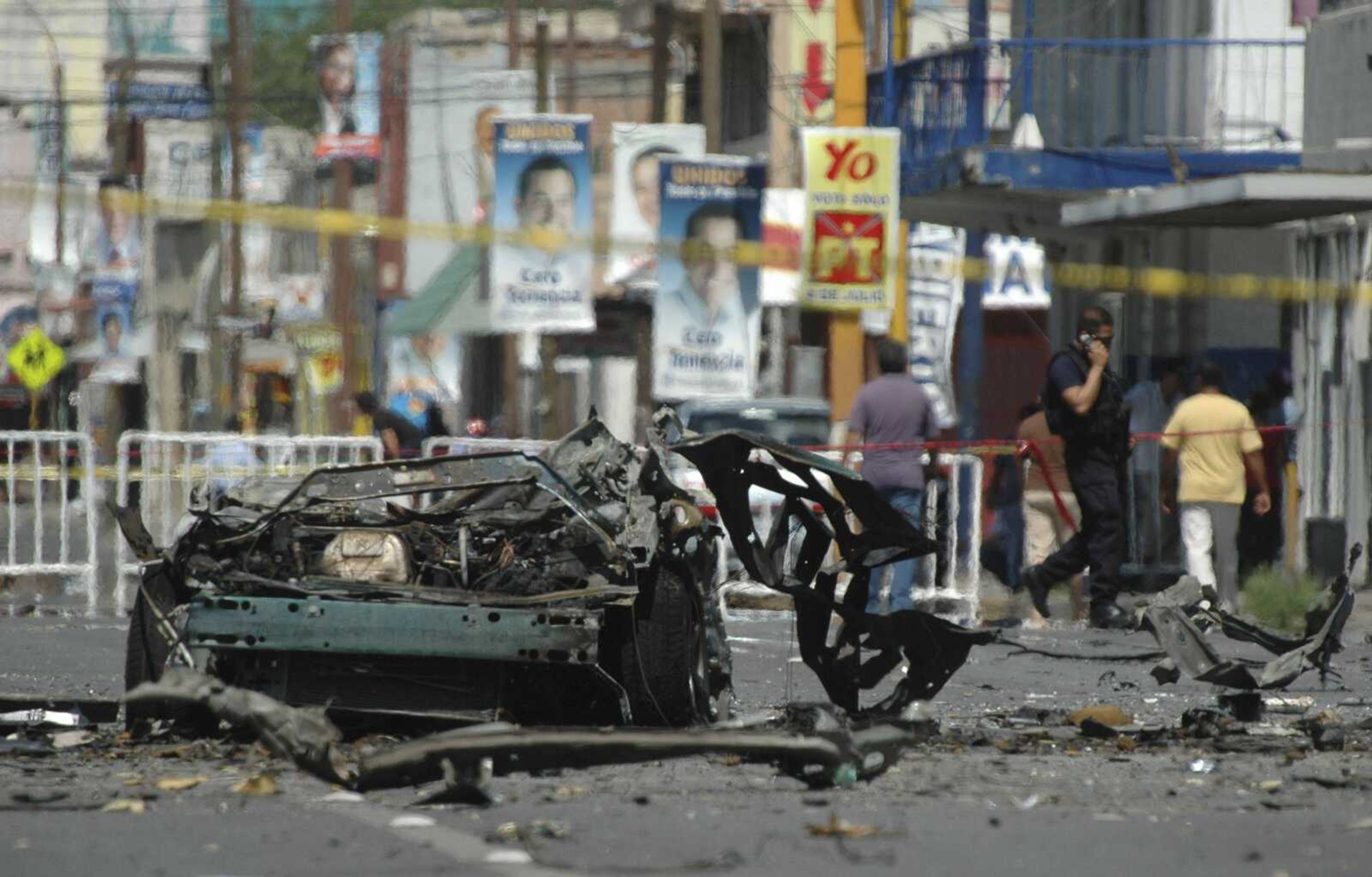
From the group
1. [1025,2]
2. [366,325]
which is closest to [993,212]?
[1025,2]

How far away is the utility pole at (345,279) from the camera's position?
1867 inches

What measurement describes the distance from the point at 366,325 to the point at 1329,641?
54.4 metres

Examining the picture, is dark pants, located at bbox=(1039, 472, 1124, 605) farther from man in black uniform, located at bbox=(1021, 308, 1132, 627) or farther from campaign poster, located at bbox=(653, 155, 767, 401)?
campaign poster, located at bbox=(653, 155, 767, 401)

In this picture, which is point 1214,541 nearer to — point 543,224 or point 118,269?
point 543,224

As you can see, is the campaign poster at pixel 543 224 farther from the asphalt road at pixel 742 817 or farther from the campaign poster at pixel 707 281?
the asphalt road at pixel 742 817

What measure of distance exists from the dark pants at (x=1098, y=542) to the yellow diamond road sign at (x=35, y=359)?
40.2m

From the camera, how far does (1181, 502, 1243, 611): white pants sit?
16578mm

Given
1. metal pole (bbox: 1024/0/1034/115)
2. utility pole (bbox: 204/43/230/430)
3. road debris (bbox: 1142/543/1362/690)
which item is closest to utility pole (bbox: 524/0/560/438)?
utility pole (bbox: 204/43/230/430)

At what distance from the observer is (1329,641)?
32.9 feet

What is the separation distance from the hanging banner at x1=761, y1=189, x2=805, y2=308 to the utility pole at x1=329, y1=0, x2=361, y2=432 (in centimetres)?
1237

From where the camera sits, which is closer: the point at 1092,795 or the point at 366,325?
the point at 1092,795

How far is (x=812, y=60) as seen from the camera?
46.0 m

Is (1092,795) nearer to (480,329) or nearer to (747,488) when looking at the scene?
(747,488)

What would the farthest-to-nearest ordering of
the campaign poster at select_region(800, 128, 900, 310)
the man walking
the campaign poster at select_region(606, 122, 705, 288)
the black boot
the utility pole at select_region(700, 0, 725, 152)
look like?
the utility pole at select_region(700, 0, 725, 152)
the campaign poster at select_region(606, 122, 705, 288)
the campaign poster at select_region(800, 128, 900, 310)
the man walking
the black boot
